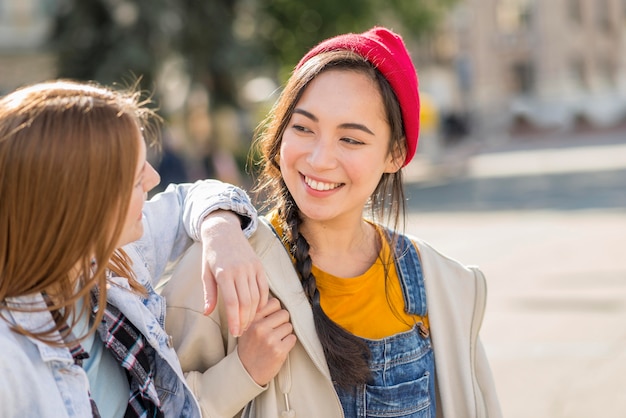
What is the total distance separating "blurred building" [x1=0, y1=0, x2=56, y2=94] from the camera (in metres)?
26.9

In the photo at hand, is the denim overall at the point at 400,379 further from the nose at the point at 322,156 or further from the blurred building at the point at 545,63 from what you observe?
the blurred building at the point at 545,63

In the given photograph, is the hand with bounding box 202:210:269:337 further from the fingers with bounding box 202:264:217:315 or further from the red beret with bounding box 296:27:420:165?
the red beret with bounding box 296:27:420:165

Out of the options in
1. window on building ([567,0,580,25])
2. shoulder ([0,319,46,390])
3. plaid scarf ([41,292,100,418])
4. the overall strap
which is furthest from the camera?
window on building ([567,0,580,25])

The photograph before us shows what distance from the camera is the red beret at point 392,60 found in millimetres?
2338

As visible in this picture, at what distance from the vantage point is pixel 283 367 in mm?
2164

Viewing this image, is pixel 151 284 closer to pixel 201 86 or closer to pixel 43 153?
pixel 43 153

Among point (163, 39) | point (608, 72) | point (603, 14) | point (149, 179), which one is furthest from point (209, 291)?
point (603, 14)

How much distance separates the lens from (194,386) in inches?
83.2

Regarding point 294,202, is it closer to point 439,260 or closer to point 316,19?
point 439,260

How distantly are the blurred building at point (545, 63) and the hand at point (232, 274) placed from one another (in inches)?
1667

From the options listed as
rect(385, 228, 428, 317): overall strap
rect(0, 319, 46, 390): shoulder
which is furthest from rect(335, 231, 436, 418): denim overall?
rect(0, 319, 46, 390): shoulder

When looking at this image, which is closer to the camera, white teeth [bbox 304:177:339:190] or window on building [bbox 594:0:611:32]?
white teeth [bbox 304:177:339:190]

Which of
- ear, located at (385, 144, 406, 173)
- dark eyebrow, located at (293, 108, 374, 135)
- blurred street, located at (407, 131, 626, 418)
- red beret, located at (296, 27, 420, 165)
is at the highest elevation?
red beret, located at (296, 27, 420, 165)

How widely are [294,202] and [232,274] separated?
0.51 m
